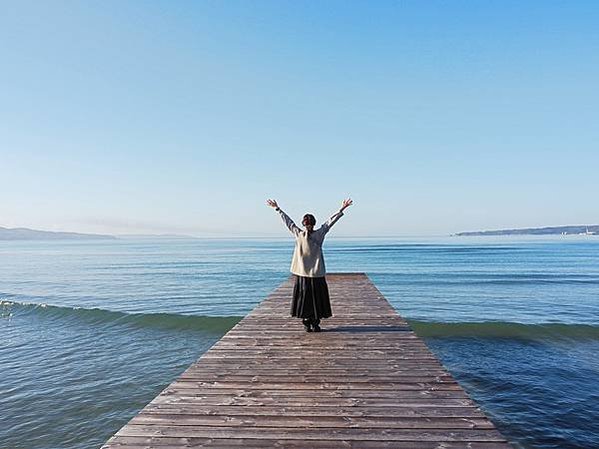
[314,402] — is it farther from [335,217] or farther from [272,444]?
[335,217]

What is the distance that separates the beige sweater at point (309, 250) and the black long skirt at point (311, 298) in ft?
0.79

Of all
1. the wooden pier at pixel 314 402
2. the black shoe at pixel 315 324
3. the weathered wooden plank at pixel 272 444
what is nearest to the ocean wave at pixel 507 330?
the black shoe at pixel 315 324

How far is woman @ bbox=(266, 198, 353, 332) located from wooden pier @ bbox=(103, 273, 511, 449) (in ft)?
1.95

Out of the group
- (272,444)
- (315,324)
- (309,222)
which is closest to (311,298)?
(315,324)

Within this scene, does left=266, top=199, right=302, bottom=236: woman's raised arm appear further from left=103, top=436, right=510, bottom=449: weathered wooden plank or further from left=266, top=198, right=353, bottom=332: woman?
left=103, top=436, right=510, bottom=449: weathered wooden plank

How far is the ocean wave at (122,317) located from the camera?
56.8 ft

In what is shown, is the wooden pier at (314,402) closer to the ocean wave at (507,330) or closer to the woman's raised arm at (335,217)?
the woman's raised arm at (335,217)

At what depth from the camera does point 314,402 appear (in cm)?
461

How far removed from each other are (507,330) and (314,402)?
1446 cm

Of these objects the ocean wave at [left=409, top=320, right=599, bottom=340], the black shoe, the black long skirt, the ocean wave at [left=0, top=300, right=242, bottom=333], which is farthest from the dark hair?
the ocean wave at [left=0, top=300, right=242, bottom=333]

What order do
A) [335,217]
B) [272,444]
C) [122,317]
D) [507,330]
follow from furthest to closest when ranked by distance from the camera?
1. [122,317]
2. [507,330]
3. [335,217]
4. [272,444]

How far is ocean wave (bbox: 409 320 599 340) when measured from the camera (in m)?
15.1

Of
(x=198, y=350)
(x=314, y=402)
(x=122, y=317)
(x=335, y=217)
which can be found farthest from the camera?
(x=122, y=317)

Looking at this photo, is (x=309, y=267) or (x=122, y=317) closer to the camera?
(x=309, y=267)
